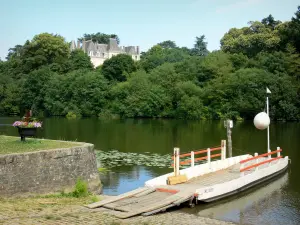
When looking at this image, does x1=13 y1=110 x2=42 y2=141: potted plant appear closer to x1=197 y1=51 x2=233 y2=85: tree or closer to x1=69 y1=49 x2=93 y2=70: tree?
x1=197 y1=51 x2=233 y2=85: tree

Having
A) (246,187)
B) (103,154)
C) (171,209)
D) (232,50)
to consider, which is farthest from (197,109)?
(171,209)

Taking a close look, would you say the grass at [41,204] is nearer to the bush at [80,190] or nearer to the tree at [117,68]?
the bush at [80,190]

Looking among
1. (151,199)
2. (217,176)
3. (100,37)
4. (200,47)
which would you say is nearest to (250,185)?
(217,176)

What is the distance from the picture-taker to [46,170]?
45.2ft

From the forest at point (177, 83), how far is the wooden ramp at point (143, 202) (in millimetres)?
50450

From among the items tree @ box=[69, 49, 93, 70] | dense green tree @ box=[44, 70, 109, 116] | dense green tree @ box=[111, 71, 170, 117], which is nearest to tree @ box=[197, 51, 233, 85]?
dense green tree @ box=[111, 71, 170, 117]

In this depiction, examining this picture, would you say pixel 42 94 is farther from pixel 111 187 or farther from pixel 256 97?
pixel 111 187

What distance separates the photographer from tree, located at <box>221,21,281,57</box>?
3000 inches

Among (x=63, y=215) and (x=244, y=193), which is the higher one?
(x=63, y=215)

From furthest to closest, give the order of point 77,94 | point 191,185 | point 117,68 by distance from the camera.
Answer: point 117,68, point 77,94, point 191,185

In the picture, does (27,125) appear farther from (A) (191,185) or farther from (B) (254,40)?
(B) (254,40)

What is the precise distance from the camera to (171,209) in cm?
1351

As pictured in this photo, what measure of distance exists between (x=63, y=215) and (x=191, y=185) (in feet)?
22.9

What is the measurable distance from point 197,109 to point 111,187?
5217 centimetres
